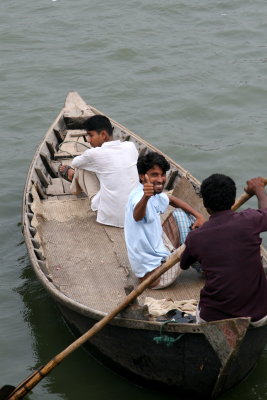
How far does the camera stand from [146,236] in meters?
6.61

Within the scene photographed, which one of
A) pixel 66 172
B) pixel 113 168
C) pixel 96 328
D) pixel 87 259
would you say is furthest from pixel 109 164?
pixel 96 328

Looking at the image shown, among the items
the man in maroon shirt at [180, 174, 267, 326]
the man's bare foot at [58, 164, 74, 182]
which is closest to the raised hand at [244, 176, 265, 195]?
the man in maroon shirt at [180, 174, 267, 326]

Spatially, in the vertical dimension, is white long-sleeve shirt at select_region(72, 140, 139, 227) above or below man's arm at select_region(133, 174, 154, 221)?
below

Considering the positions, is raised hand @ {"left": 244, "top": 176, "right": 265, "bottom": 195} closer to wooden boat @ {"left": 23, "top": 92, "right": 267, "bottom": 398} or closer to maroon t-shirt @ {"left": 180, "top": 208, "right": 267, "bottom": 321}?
maroon t-shirt @ {"left": 180, "top": 208, "right": 267, "bottom": 321}

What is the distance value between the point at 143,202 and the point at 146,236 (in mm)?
523

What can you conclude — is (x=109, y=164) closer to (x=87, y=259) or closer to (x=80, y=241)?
(x=80, y=241)

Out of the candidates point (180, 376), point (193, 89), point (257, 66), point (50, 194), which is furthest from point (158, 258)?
point (257, 66)

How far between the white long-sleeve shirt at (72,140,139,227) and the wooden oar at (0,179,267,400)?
1.77 meters

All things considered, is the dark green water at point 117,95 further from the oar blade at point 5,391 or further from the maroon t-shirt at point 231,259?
the maroon t-shirt at point 231,259

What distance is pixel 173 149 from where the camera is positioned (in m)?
11.1

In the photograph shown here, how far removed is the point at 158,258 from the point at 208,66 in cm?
732

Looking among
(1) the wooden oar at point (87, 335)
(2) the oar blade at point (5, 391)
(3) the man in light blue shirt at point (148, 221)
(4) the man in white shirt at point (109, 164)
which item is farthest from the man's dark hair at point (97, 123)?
(2) the oar blade at point (5, 391)

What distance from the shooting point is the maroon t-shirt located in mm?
5387

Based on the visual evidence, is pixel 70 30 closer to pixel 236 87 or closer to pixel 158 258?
pixel 236 87
